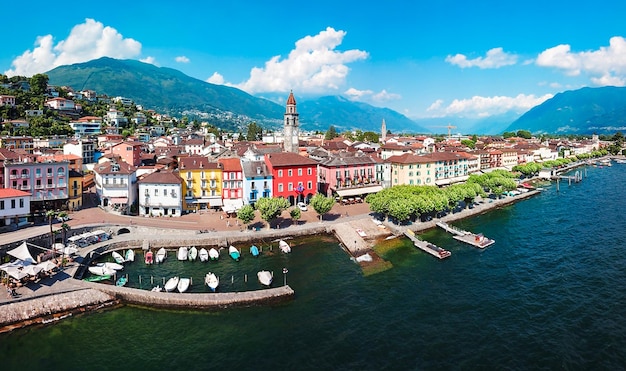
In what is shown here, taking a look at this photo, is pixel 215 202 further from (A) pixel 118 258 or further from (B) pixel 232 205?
(A) pixel 118 258

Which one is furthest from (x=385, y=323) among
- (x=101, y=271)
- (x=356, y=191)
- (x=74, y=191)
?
(x=74, y=191)

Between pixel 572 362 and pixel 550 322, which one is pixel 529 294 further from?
pixel 572 362

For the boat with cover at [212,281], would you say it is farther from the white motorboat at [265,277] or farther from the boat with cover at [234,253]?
the boat with cover at [234,253]

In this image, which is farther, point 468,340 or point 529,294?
point 529,294

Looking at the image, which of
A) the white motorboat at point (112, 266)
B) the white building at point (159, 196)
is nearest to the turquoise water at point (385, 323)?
the white motorboat at point (112, 266)

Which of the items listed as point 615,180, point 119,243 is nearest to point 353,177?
point 119,243

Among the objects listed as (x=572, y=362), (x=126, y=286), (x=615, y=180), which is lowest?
(x=572, y=362)
